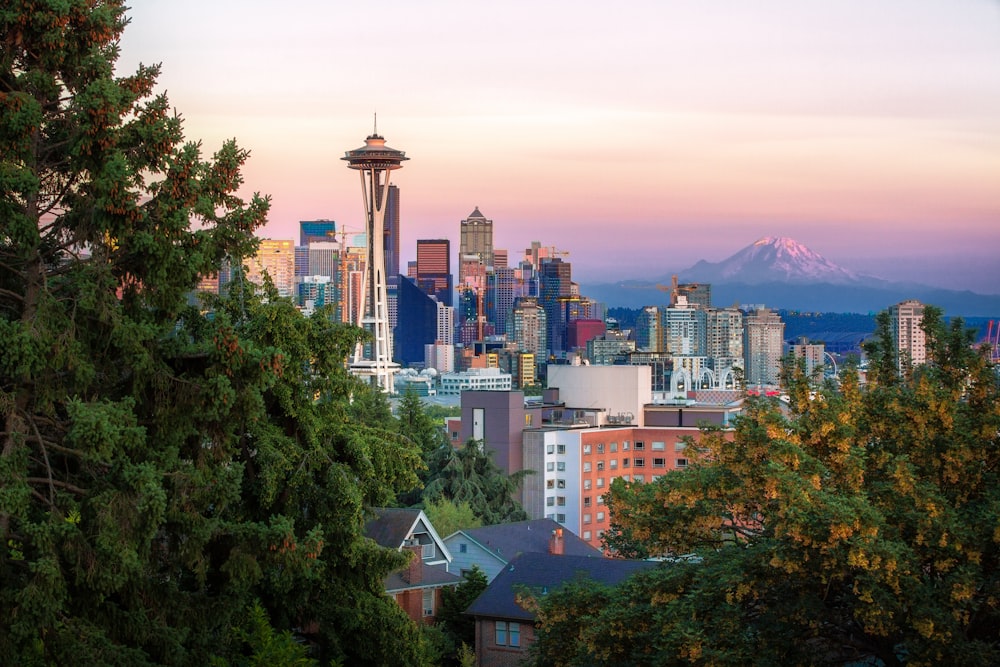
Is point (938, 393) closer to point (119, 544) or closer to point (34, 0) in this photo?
point (119, 544)

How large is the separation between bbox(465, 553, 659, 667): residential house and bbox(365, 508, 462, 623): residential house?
1913 mm

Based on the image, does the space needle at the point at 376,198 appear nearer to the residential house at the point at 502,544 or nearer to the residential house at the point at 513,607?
the residential house at the point at 502,544

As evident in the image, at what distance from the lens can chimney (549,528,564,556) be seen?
5022 cm

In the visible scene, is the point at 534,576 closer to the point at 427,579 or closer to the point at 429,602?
the point at 427,579

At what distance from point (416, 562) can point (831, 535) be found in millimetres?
22095

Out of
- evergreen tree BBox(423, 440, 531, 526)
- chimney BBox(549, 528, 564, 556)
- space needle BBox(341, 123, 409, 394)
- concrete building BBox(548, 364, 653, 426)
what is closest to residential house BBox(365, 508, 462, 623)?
chimney BBox(549, 528, 564, 556)

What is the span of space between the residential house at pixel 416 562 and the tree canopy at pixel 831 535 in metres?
15.9

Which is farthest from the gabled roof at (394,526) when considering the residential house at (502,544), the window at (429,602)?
the residential house at (502,544)

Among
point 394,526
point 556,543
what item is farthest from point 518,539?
point 394,526

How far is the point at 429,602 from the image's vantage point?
43.0 meters

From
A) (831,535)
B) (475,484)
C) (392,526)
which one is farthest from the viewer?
(475,484)

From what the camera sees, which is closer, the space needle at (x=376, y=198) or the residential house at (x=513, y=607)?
the residential house at (x=513, y=607)

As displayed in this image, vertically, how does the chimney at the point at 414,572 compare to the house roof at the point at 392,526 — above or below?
below

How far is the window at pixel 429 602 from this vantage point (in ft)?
140
